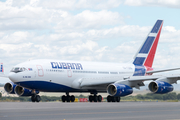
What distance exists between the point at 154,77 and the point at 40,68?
455 inches

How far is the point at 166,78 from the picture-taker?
3394cm

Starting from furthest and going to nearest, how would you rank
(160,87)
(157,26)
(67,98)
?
(157,26)
(67,98)
(160,87)

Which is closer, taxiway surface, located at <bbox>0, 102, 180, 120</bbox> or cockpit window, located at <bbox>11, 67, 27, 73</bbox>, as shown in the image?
taxiway surface, located at <bbox>0, 102, 180, 120</bbox>

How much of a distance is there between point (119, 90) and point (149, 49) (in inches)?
606

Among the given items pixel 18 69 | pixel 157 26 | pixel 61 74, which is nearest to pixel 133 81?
pixel 61 74

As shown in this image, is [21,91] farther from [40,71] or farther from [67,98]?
[67,98]

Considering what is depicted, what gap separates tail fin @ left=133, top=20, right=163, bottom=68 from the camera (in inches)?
1848

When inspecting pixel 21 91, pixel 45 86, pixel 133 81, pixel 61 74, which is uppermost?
pixel 61 74

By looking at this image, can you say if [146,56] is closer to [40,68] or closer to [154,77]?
[154,77]

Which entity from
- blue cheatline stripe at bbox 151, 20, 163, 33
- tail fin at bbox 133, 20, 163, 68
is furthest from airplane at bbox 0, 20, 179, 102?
blue cheatline stripe at bbox 151, 20, 163, 33

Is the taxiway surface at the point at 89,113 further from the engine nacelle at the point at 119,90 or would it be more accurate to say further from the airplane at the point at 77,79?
the engine nacelle at the point at 119,90

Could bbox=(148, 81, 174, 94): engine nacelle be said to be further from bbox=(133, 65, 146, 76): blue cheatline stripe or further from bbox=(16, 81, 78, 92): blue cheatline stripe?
bbox=(133, 65, 146, 76): blue cheatline stripe

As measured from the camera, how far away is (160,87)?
3262cm

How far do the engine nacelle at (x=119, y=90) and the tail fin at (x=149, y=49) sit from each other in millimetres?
12019
